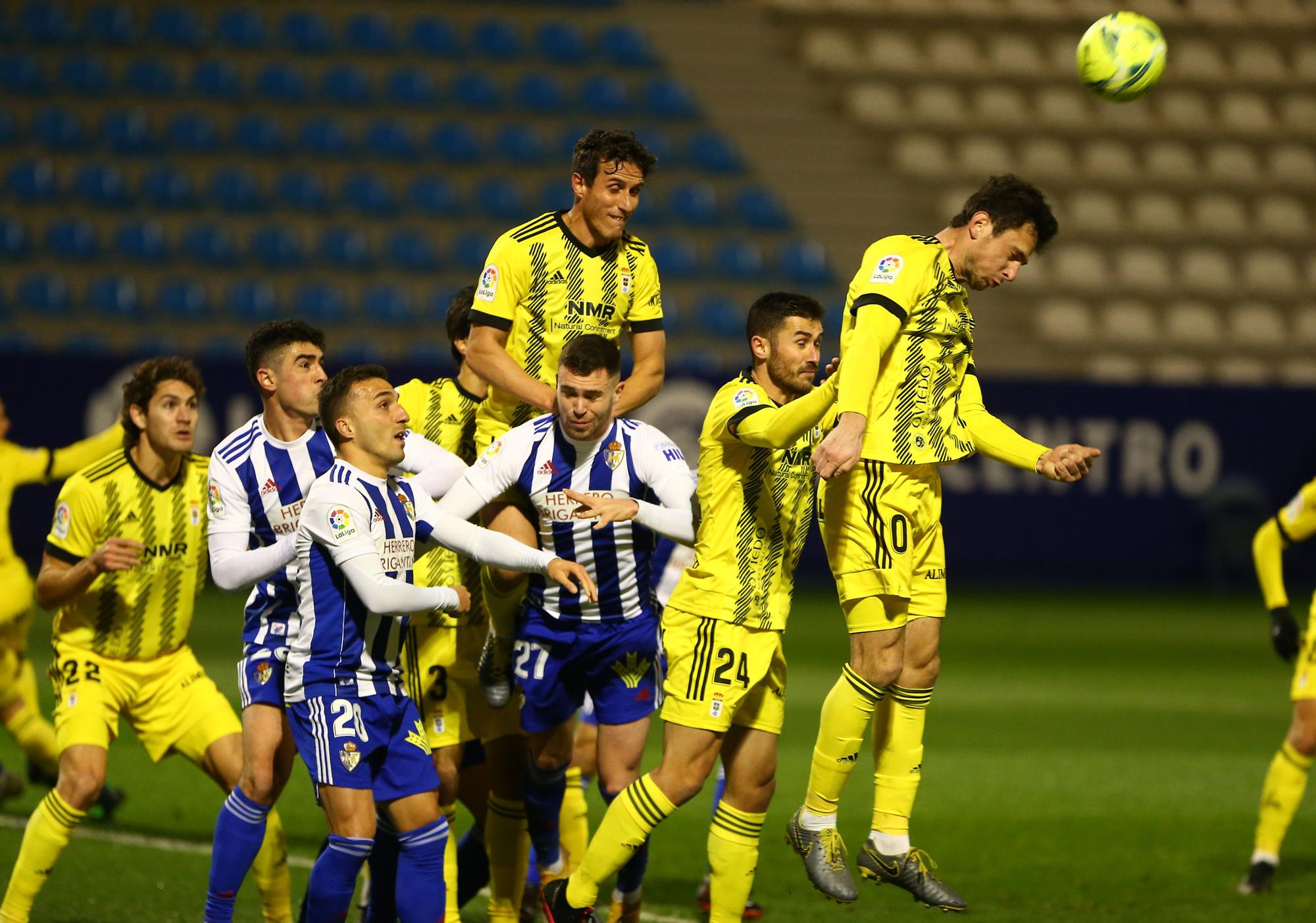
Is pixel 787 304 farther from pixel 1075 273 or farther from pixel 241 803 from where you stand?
pixel 1075 273

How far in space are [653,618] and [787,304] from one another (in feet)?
4.08

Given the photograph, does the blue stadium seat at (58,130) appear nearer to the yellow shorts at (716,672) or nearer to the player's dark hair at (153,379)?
the player's dark hair at (153,379)

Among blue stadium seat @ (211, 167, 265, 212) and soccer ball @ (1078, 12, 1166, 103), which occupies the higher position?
blue stadium seat @ (211, 167, 265, 212)

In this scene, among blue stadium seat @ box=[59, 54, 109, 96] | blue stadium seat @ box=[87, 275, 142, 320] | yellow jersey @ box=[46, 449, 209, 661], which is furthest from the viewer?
blue stadium seat @ box=[59, 54, 109, 96]

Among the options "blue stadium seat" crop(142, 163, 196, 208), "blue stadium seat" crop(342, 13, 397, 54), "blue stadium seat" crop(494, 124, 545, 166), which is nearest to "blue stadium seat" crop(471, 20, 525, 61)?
"blue stadium seat" crop(342, 13, 397, 54)

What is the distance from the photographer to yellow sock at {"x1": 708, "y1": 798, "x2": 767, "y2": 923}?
5.71 meters

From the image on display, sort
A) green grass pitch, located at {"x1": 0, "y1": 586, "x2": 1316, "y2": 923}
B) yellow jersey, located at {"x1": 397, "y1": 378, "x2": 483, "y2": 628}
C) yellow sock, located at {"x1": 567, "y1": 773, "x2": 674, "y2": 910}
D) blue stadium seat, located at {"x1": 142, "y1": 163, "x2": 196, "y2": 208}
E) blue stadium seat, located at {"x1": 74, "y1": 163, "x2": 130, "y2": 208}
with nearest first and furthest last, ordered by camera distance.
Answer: yellow sock, located at {"x1": 567, "y1": 773, "x2": 674, "y2": 910} < yellow jersey, located at {"x1": 397, "y1": 378, "x2": 483, "y2": 628} < green grass pitch, located at {"x1": 0, "y1": 586, "x2": 1316, "y2": 923} < blue stadium seat, located at {"x1": 74, "y1": 163, "x2": 130, "y2": 208} < blue stadium seat, located at {"x1": 142, "y1": 163, "x2": 196, "y2": 208}

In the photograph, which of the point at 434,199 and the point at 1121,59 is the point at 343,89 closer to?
the point at 434,199

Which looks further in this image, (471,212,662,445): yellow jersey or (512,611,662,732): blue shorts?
(471,212,662,445): yellow jersey

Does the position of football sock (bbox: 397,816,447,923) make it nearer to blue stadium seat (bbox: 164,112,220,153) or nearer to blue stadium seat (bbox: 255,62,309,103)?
blue stadium seat (bbox: 164,112,220,153)

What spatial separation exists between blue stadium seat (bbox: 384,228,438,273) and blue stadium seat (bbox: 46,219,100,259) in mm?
3667

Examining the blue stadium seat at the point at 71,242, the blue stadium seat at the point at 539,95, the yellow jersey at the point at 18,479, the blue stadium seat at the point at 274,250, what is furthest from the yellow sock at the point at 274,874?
the blue stadium seat at the point at 539,95

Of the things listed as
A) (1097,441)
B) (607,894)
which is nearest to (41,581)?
(607,894)

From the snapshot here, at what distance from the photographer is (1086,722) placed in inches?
471
